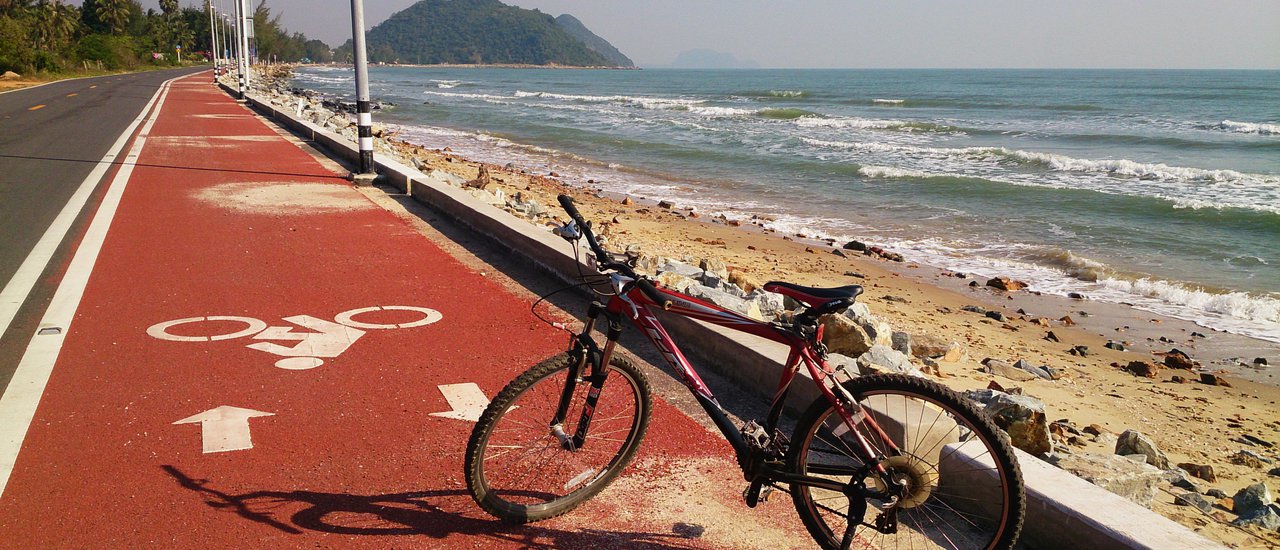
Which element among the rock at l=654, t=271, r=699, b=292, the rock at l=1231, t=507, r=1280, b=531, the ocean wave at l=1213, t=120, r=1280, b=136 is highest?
the ocean wave at l=1213, t=120, r=1280, b=136

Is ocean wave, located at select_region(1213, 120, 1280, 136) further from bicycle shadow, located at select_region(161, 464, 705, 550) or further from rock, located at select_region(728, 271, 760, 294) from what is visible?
bicycle shadow, located at select_region(161, 464, 705, 550)

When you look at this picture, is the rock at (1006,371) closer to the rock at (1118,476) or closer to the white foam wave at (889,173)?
the rock at (1118,476)

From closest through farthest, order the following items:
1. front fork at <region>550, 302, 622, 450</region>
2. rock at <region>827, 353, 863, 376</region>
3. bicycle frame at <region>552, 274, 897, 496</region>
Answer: bicycle frame at <region>552, 274, 897, 496</region>
front fork at <region>550, 302, 622, 450</region>
rock at <region>827, 353, 863, 376</region>

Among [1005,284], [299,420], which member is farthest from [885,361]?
[1005,284]

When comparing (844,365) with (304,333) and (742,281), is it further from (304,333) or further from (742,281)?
(742,281)

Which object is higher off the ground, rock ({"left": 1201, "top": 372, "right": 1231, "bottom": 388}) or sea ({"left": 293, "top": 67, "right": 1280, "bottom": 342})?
sea ({"left": 293, "top": 67, "right": 1280, "bottom": 342})

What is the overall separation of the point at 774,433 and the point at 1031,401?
2.61 metres

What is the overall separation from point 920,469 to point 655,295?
1.09 m

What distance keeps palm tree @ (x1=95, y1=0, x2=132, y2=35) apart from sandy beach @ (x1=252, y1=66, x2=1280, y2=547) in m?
107

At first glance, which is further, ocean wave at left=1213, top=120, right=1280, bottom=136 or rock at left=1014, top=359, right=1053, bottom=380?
ocean wave at left=1213, top=120, right=1280, bottom=136

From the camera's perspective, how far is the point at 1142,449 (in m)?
5.54

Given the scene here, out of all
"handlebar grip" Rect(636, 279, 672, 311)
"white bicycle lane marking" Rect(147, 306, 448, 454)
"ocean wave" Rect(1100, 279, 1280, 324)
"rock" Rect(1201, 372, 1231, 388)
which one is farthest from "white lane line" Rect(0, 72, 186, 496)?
"ocean wave" Rect(1100, 279, 1280, 324)

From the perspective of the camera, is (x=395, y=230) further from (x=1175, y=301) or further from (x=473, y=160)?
(x=473, y=160)

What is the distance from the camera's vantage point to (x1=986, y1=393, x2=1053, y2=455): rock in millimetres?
4670
